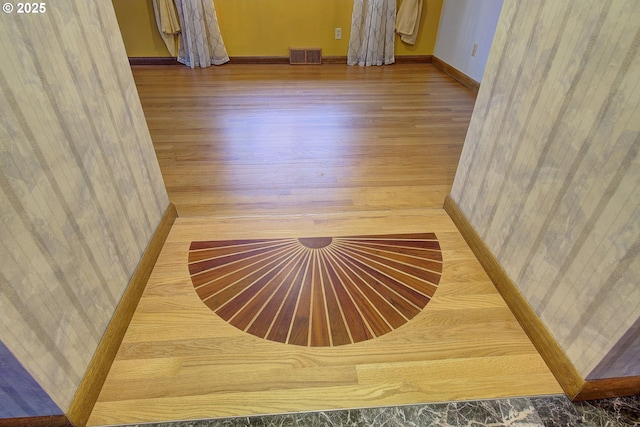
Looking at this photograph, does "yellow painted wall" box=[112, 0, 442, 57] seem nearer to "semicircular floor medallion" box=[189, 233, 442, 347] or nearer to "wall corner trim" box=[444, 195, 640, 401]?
"semicircular floor medallion" box=[189, 233, 442, 347]

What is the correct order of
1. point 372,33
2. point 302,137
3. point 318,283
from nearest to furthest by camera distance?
point 318,283 → point 302,137 → point 372,33

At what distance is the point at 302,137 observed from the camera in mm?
2764

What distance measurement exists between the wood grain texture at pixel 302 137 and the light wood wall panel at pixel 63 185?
72 cm

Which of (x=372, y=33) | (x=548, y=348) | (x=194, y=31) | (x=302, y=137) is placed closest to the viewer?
(x=548, y=348)

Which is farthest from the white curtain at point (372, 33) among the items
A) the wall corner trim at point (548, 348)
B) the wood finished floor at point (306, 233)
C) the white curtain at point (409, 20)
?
the wall corner trim at point (548, 348)

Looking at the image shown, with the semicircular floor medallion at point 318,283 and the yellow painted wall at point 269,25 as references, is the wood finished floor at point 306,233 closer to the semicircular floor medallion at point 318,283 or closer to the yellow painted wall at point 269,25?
the semicircular floor medallion at point 318,283

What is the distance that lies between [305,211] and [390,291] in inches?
27.2

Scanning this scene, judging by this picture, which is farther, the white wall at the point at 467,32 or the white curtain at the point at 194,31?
the white curtain at the point at 194,31

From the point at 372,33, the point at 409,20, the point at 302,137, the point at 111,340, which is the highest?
the point at 409,20

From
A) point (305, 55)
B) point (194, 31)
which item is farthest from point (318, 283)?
point (194, 31)

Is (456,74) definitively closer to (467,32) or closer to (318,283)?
(467,32)

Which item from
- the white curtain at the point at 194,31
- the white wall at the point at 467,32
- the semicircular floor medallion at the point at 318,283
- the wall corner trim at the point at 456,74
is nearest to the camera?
the semicircular floor medallion at the point at 318,283

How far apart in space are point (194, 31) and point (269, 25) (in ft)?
2.92

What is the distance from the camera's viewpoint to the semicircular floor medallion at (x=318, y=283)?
4.25 ft
